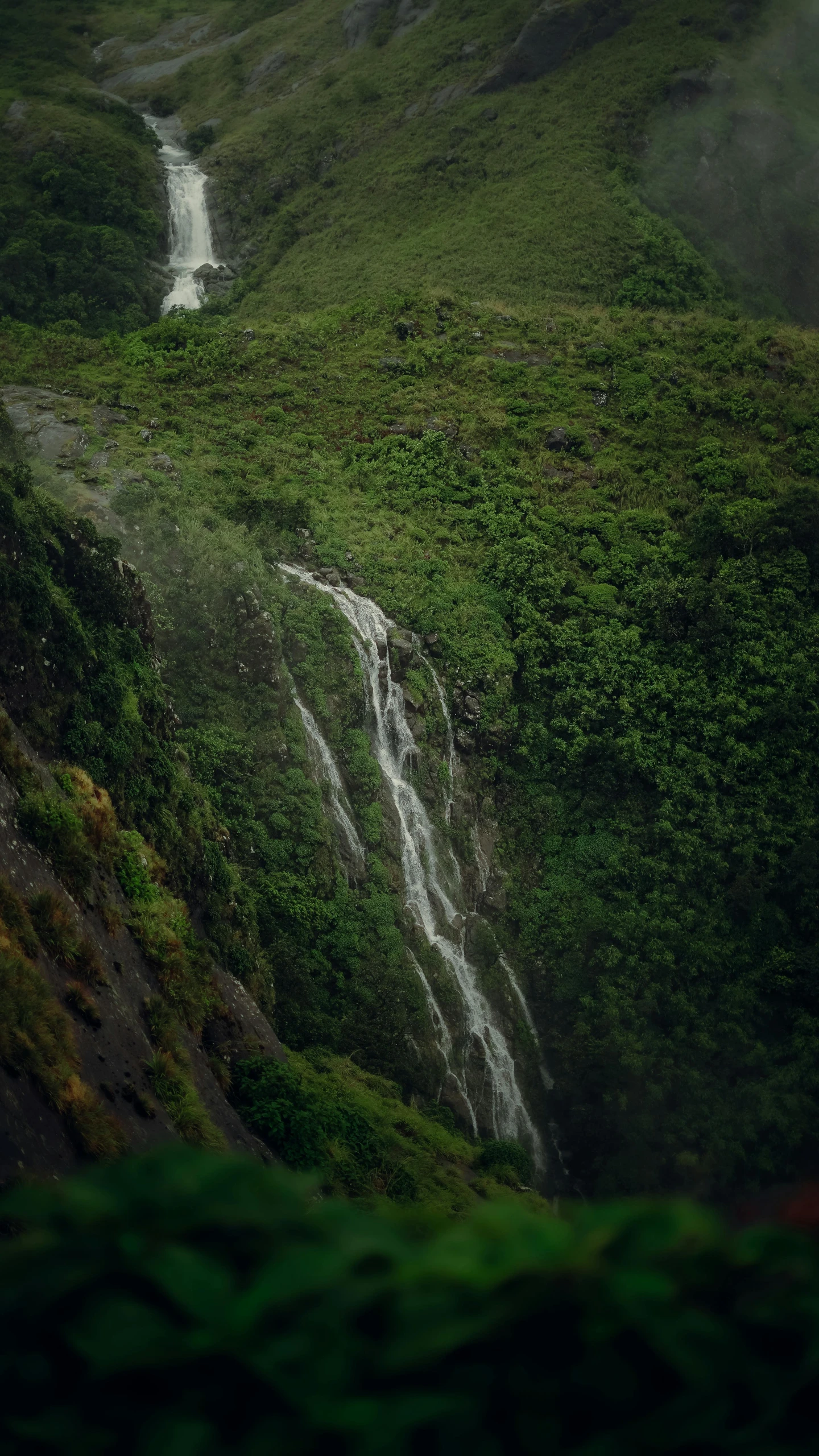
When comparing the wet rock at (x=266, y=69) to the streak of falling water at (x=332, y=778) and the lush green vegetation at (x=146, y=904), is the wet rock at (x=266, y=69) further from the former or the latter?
the lush green vegetation at (x=146, y=904)

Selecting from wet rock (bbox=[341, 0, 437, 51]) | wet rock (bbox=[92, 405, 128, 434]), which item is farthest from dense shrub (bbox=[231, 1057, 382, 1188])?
wet rock (bbox=[341, 0, 437, 51])

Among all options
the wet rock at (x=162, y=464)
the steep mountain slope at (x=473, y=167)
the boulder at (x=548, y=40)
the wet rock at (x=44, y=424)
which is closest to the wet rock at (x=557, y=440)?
the steep mountain slope at (x=473, y=167)

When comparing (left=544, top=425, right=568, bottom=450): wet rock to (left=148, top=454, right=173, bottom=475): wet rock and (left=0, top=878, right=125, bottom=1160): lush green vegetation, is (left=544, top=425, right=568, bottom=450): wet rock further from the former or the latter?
(left=0, top=878, right=125, bottom=1160): lush green vegetation

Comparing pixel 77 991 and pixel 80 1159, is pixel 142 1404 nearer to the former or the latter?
pixel 80 1159

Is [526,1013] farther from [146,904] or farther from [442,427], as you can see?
[442,427]

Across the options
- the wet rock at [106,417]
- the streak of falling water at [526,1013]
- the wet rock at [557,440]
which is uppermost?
the wet rock at [106,417]
